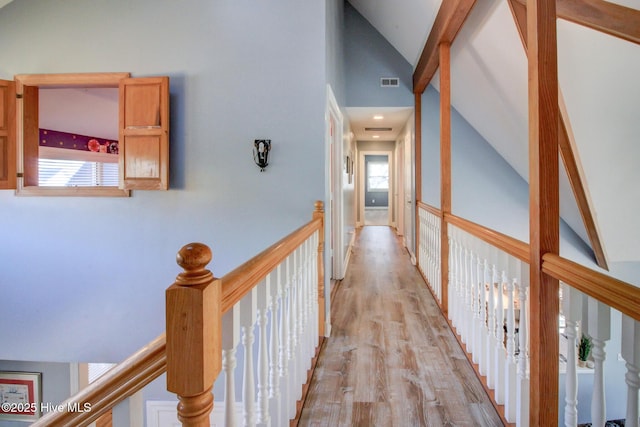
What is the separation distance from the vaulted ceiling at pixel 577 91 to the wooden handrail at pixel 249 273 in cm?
153

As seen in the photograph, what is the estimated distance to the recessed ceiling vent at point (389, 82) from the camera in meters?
4.97

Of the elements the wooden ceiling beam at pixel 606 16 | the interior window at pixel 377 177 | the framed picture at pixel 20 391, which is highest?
the interior window at pixel 377 177

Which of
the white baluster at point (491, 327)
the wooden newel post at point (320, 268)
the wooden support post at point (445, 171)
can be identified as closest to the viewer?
the white baluster at point (491, 327)

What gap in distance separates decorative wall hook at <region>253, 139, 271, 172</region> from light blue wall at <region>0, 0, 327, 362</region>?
64 millimetres

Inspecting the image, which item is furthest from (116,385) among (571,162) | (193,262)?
(571,162)

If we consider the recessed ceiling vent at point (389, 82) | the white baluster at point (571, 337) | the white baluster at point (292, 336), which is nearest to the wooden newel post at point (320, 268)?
the white baluster at point (292, 336)

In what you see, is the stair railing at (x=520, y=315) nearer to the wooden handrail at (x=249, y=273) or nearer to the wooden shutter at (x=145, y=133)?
the wooden handrail at (x=249, y=273)

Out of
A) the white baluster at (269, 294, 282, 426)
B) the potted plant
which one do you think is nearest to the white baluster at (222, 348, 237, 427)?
the white baluster at (269, 294, 282, 426)

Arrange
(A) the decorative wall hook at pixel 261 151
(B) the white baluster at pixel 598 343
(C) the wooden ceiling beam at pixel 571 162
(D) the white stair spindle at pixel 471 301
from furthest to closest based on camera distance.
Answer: (A) the decorative wall hook at pixel 261 151 → (C) the wooden ceiling beam at pixel 571 162 → (D) the white stair spindle at pixel 471 301 → (B) the white baluster at pixel 598 343

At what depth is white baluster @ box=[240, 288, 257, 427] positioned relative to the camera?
1013 mm

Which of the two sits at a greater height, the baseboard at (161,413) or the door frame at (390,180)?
the door frame at (390,180)

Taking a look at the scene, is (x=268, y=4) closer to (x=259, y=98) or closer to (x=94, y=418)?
(x=259, y=98)

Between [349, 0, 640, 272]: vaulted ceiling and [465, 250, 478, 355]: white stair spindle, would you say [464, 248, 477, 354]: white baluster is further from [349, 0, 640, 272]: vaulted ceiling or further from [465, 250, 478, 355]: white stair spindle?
[349, 0, 640, 272]: vaulted ceiling

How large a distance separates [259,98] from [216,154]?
575 mm
